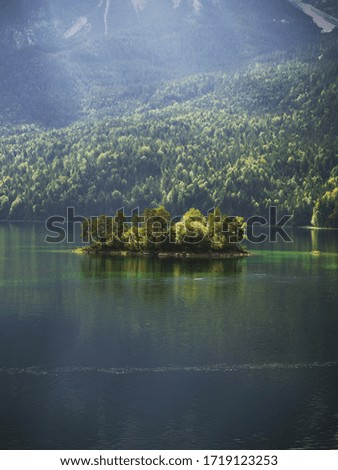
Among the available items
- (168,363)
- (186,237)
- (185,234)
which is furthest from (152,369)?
(186,237)

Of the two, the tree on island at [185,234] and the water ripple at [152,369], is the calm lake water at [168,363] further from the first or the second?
the tree on island at [185,234]

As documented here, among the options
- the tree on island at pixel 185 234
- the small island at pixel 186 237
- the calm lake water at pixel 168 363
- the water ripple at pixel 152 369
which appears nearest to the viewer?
the calm lake water at pixel 168 363

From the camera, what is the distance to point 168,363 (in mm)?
84500

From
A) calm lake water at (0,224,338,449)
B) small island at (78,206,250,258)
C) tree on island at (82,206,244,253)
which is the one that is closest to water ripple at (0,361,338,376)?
calm lake water at (0,224,338,449)

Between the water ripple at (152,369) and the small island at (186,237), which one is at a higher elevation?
the small island at (186,237)

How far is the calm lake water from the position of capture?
6519 centimetres

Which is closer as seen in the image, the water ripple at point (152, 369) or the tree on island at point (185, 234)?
the water ripple at point (152, 369)

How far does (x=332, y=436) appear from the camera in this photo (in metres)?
63.9

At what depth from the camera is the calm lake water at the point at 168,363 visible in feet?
214

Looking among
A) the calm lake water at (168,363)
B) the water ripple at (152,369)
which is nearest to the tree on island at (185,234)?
the calm lake water at (168,363)

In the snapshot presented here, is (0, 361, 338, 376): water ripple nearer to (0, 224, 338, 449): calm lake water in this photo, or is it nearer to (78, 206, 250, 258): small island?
(0, 224, 338, 449): calm lake water

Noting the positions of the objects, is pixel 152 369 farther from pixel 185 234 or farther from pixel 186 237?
pixel 186 237
